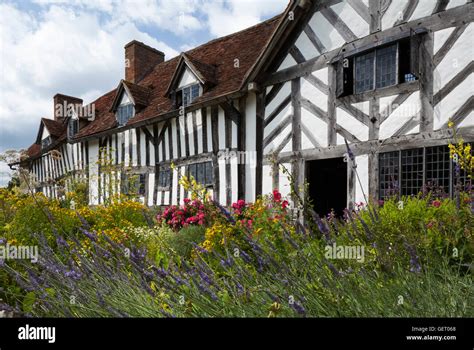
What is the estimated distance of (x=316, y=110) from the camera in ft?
27.4

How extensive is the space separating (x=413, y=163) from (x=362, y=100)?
1.65 metres

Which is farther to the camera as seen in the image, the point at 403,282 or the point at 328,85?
the point at 328,85

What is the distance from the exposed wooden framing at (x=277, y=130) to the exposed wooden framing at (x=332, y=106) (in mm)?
989

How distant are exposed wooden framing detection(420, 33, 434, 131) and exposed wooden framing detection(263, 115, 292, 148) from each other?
2868 mm

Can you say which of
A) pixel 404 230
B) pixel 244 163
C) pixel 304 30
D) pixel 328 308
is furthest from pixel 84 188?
pixel 328 308

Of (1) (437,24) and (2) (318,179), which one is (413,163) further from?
(2) (318,179)

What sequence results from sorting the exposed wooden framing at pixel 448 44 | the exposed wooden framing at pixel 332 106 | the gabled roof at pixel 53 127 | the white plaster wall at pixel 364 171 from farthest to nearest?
the gabled roof at pixel 53 127
the exposed wooden framing at pixel 332 106
the white plaster wall at pixel 364 171
the exposed wooden framing at pixel 448 44

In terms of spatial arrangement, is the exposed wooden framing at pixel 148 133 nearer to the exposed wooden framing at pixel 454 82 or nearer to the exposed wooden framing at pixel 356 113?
the exposed wooden framing at pixel 356 113

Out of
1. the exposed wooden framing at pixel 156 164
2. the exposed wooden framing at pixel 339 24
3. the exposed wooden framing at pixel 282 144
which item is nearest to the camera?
the exposed wooden framing at pixel 339 24

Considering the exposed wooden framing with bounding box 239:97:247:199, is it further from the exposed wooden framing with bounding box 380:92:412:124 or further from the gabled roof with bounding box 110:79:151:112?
the gabled roof with bounding box 110:79:151:112

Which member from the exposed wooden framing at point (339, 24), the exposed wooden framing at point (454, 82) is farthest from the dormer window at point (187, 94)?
the exposed wooden framing at point (454, 82)

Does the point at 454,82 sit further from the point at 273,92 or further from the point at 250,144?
the point at 250,144

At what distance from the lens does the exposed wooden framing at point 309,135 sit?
8.34m

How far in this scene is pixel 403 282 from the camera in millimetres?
2312
